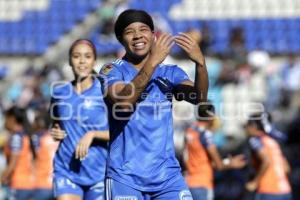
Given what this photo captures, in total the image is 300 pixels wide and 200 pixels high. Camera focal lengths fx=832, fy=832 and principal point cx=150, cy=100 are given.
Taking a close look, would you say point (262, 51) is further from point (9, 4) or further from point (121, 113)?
point (121, 113)

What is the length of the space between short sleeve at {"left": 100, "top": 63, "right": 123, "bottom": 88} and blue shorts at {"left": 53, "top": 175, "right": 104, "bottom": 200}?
7.76ft

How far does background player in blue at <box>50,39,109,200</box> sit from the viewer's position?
855 cm

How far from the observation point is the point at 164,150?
6320mm

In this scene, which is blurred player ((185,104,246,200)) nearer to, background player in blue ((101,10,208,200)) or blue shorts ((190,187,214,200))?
blue shorts ((190,187,214,200))

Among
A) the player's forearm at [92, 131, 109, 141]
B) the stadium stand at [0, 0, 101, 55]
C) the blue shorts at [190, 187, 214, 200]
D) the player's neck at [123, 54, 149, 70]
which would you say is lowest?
A: the blue shorts at [190, 187, 214, 200]

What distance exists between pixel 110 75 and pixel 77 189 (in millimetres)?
2525

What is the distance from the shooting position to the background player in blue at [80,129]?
28.0 feet

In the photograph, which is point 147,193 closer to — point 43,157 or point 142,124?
point 142,124

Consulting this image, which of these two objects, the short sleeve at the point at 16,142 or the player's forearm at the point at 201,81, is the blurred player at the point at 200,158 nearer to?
the short sleeve at the point at 16,142

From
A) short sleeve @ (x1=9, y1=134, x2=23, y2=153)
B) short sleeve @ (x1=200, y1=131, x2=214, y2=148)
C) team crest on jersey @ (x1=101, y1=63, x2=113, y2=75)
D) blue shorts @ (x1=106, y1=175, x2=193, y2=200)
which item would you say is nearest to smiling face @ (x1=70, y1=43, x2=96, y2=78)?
team crest on jersey @ (x1=101, y1=63, x2=113, y2=75)

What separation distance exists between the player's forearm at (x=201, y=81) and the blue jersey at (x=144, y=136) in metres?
0.30

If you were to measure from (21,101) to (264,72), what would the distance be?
5.08 meters

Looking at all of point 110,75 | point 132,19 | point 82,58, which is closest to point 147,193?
point 110,75

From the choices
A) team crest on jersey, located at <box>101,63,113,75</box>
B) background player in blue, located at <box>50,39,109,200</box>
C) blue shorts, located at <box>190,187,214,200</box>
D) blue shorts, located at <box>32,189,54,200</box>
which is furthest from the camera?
blue shorts, located at <box>32,189,54,200</box>
